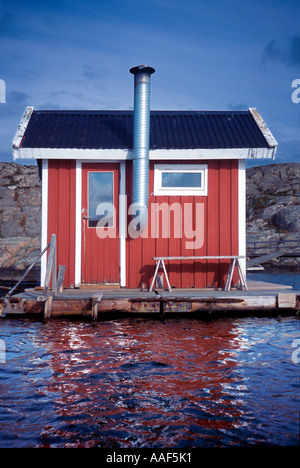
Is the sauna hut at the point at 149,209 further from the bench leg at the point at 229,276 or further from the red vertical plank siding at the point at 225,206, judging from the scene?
the bench leg at the point at 229,276

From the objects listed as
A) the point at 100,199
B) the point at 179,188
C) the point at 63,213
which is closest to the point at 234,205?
the point at 179,188

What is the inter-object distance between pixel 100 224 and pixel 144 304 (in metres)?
2.79

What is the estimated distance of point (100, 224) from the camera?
11078mm

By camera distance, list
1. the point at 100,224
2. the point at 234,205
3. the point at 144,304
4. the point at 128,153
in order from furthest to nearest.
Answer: the point at 234,205 < the point at 100,224 < the point at 128,153 < the point at 144,304

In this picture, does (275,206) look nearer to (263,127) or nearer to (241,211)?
(263,127)

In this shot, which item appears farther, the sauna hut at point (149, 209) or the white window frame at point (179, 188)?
the white window frame at point (179, 188)

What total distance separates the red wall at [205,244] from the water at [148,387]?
2451 millimetres

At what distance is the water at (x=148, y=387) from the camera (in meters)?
4.06

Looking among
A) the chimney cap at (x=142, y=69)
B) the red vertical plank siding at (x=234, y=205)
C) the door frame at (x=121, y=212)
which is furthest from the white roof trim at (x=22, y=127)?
the red vertical plank siding at (x=234, y=205)

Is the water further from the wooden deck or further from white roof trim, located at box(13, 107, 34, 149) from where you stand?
white roof trim, located at box(13, 107, 34, 149)

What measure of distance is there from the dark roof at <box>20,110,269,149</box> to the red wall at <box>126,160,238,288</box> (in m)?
0.64

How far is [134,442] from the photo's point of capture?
393 centimetres
